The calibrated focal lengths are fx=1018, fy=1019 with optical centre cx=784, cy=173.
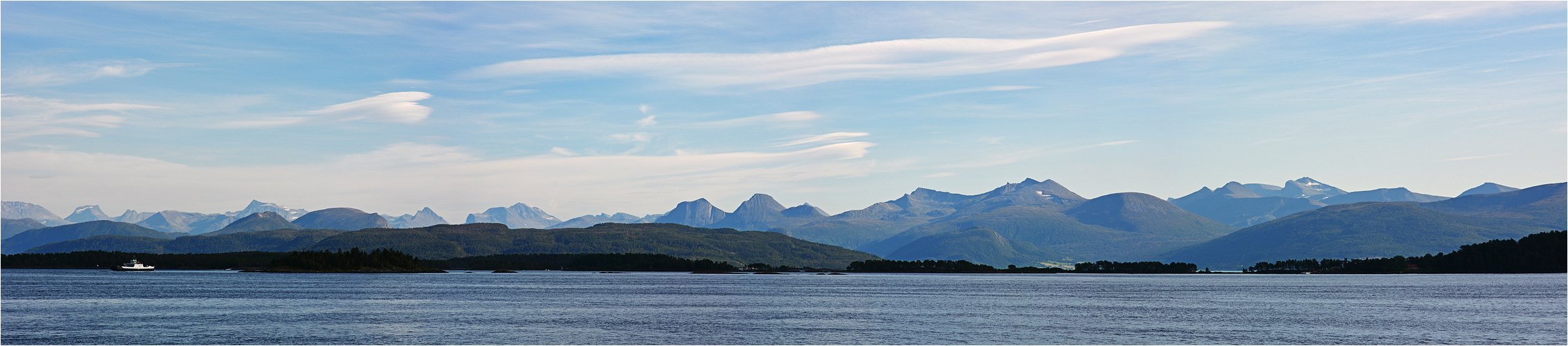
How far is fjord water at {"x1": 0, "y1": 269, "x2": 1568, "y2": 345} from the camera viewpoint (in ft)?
256

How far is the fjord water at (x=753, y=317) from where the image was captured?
78.1 metres

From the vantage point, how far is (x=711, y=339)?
77.9 metres

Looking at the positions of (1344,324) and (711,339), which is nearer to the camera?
(711,339)

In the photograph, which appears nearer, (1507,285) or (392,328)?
(392,328)

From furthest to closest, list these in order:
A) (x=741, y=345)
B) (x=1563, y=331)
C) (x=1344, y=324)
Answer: (x=1344, y=324) < (x=1563, y=331) < (x=741, y=345)

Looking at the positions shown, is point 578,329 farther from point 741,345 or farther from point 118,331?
point 118,331

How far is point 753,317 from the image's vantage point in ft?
332

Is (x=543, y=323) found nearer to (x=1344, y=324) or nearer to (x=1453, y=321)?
(x=1344, y=324)

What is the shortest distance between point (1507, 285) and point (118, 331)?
215m

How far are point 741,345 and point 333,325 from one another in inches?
1500

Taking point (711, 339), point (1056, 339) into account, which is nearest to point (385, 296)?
point (711, 339)

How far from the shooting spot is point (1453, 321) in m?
97.2

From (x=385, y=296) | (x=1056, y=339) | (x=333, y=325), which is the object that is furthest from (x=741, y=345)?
(x=385, y=296)

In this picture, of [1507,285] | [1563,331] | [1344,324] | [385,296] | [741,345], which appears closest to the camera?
[741,345]
